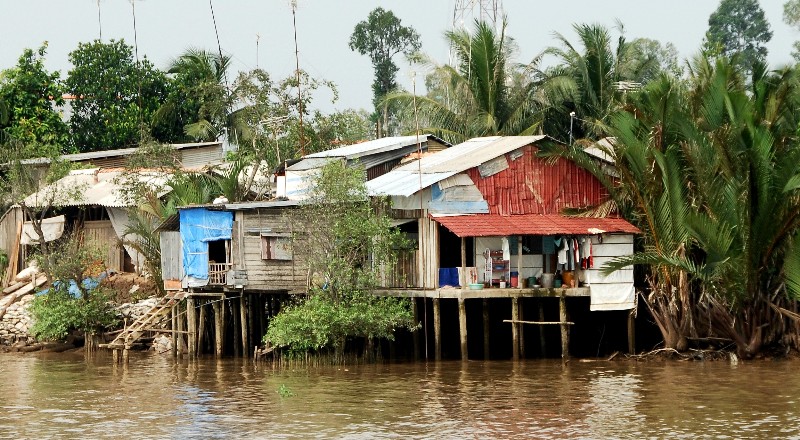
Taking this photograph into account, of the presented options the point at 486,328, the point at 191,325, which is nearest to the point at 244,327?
the point at 191,325

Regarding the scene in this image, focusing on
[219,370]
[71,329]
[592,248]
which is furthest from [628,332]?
[71,329]

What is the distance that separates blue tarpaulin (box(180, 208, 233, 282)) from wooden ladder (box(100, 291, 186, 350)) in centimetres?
74

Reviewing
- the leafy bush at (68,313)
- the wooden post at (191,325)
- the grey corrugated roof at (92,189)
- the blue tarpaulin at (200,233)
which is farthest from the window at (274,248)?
the grey corrugated roof at (92,189)

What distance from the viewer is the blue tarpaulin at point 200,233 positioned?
86.9 feet

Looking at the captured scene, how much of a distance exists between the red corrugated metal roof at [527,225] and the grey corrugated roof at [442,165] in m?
0.86

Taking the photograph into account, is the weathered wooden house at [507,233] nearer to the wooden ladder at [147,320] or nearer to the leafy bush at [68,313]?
the wooden ladder at [147,320]

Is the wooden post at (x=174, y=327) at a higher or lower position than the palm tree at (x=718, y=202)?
lower

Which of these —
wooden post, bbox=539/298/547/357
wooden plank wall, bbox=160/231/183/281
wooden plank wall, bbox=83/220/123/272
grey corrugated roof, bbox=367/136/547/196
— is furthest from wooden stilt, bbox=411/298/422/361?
wooden plank wall, bbox=83/220/123/272

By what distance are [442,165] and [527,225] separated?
7.34 feet

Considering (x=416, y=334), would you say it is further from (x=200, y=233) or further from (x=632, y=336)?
(x=200, y=233)

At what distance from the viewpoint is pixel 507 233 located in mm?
23750

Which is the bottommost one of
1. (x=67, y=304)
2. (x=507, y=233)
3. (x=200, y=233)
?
(x=67, y=304)

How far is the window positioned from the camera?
84.2 ft

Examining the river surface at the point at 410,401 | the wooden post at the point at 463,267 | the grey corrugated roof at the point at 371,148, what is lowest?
the river surface at the point at 410,401
